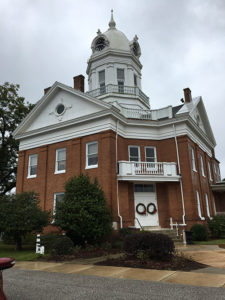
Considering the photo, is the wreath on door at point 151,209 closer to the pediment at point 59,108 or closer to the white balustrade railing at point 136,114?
the white balustrade railing at point 136,114

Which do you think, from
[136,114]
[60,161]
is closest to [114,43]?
[136,114]

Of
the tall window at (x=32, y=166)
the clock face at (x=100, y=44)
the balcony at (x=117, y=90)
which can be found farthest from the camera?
the clock face at (x=100, y=44)

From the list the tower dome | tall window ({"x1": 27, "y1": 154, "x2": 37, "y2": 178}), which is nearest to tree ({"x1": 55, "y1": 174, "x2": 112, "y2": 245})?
tall window ({"x1": 27, "y1": 154, "x2": 37, "y2": 178})

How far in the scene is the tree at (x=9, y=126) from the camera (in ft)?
95.1

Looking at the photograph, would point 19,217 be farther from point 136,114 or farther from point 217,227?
point 217,227

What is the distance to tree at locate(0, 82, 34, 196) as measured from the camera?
95.1ft

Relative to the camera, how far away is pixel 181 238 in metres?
17.8

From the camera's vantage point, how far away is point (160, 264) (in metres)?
9.32

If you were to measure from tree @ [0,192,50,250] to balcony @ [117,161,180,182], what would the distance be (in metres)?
6.05

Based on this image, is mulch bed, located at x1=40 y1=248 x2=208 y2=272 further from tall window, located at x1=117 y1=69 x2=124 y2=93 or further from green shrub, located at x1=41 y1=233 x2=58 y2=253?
tall window, located at x1=117 y1=69 x2=124 y2=93

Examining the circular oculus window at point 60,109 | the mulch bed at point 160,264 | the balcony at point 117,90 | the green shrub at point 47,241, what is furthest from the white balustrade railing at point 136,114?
the mulch bed at point 160,264

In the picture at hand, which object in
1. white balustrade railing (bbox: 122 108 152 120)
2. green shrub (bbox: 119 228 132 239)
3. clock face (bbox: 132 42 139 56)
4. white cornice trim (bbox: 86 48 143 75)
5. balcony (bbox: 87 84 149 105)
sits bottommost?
green shrub (bbox: 119 228 132 239)

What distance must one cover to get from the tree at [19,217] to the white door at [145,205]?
6.78 m

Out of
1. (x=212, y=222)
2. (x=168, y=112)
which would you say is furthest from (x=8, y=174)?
(x=212, y=222)
